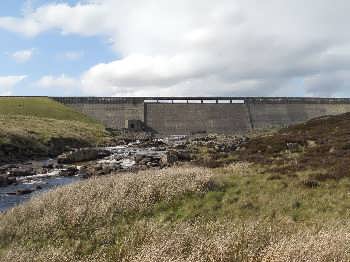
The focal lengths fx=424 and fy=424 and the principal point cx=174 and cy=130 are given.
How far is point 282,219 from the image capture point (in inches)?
633

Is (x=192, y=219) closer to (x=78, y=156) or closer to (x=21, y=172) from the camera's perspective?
(x=21, y=172)

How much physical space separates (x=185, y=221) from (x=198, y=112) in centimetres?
11549

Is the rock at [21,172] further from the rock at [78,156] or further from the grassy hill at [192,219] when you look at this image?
the grassy hill at [192,219]

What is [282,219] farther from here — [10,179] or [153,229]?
[10,179]

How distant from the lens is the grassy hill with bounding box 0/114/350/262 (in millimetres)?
11531

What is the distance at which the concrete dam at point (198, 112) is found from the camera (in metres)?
124

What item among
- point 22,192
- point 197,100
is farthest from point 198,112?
point 22,192

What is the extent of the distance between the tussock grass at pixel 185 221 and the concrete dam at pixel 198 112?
99026 mm

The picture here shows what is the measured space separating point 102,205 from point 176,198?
3.45 m

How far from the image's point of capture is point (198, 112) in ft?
433

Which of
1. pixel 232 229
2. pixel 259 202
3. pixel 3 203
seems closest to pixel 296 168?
pixel 259 202

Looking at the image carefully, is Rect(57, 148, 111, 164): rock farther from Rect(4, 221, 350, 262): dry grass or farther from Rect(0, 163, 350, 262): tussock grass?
Rect(4, 221, 350, 262): dry grass

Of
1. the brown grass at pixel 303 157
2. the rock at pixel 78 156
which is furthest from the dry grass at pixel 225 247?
the rock at pixel 78 156

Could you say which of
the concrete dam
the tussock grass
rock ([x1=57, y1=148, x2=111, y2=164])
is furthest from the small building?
the tussock grass
